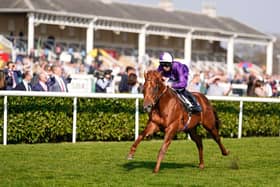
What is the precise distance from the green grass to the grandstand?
18.8 metres

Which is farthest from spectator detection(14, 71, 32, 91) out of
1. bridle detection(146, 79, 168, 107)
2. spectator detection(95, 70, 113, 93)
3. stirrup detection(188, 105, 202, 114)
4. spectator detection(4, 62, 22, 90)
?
bridle detection(146, 79, 168, 107)

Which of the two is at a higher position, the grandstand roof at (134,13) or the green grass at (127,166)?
the grandstand roof at (134,13)

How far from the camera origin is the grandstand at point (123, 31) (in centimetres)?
3731

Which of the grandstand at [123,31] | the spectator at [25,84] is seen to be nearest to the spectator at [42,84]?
the spectator at [25,84]

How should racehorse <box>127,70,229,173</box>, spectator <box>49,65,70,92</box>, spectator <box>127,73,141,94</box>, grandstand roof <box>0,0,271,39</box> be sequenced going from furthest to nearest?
grandstand roof <box>0,0,271,39</box> < spectator <box>127,73,141,94</box> < spectator <box>49,65,70,92</box> < racehorse <box>127,70,229,173</box>

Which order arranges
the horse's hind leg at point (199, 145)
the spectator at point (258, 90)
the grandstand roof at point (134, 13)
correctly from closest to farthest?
the horse's hind leg at point (199, 145) → the spectator at point (258, 90) → the grandstand roof at point (134, 13)

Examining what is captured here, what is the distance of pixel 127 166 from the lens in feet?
34.2

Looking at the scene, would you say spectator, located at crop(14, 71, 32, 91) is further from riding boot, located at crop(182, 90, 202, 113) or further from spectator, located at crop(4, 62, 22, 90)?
riding boot, located at crop(182, 90, 202, 113)

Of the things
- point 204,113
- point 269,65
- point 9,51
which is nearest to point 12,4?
point 9,51

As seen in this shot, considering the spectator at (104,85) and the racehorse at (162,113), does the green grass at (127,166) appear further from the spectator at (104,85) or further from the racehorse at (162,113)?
the spectator at (104,85)

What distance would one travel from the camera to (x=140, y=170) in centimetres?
998

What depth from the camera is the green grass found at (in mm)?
8906

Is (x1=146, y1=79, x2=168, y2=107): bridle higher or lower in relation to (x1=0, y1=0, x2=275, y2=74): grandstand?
lower

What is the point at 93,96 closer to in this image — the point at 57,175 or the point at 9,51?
the point at 57,175
